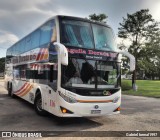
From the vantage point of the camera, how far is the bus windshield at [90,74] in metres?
8.89

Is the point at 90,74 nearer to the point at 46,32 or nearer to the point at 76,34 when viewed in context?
the point at 76,34

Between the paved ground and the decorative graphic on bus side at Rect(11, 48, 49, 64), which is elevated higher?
the decorative graphic on bus side at Rect(11, 48, 49, 64)

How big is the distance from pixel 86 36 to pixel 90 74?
1418mm

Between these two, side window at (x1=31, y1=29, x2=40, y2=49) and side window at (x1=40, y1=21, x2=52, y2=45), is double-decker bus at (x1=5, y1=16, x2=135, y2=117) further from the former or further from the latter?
side window at (x1=31, y1=29, x2=40, y2=49)

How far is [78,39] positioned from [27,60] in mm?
5045

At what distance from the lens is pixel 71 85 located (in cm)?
883

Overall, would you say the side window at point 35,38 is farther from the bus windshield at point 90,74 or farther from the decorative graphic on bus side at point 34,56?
the bus windshield at point 90,74

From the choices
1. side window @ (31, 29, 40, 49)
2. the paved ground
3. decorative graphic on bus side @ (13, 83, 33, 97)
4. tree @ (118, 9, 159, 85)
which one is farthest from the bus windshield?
tree @ (118, 9, 159, 85)

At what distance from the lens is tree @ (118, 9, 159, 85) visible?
1455 inches

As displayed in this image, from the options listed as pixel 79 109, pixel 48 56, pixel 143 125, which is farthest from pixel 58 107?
pixel 143 125

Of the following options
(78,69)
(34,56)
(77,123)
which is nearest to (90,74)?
(78,69)

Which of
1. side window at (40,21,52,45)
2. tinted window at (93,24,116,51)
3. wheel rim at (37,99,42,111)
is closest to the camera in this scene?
tinted window at (93,24,116,51)

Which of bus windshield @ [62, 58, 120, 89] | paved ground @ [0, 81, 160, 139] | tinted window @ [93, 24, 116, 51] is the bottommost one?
paved ground @ [0, 81, 160, 139]

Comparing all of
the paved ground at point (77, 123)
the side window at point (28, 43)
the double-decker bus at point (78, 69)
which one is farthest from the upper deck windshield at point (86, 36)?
the side window at point (28, 43)
